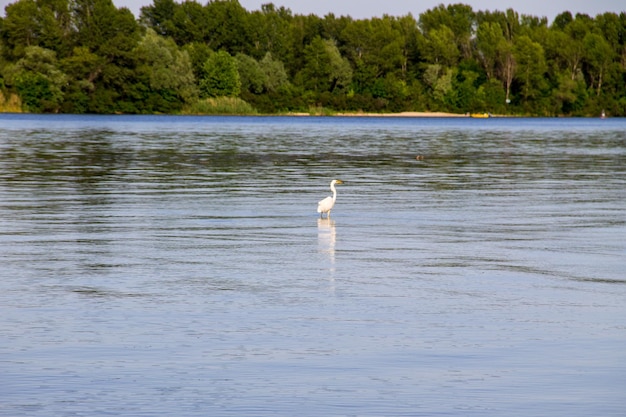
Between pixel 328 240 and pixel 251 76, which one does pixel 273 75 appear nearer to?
pixel 251 76

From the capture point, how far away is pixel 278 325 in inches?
455

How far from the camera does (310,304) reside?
1264cm

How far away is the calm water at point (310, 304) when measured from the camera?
30.3 feet

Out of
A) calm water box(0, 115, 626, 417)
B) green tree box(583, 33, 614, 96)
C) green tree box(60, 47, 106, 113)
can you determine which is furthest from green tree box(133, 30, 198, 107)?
calm water box(0, 115, 626, 417)

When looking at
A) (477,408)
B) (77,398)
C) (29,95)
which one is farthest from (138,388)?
(29,95)

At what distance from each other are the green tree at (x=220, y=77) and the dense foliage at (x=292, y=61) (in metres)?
0.17

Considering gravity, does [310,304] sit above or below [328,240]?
above

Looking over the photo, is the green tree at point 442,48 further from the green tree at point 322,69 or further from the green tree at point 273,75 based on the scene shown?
the green tree at point 273,75

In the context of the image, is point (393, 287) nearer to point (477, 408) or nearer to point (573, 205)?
point (477, 408)

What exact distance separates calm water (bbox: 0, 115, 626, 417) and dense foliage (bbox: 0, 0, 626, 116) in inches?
4641

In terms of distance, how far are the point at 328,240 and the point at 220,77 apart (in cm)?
13296

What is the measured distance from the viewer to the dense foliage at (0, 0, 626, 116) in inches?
5699

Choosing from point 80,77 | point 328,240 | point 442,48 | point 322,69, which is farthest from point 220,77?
point 328,240

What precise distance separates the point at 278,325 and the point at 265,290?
6.30ft
